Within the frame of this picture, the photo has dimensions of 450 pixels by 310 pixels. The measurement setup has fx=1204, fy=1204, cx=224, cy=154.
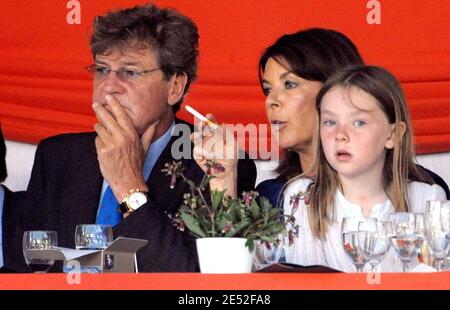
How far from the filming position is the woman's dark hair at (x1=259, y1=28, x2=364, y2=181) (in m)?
3.85

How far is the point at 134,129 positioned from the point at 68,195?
0.96ft

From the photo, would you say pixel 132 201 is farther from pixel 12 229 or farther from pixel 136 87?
pixel 12 229

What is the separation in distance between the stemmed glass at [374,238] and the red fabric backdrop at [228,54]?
1.56 metres

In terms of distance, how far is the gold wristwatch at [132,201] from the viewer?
11.6 feet

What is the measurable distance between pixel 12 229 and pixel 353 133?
52.5 inches

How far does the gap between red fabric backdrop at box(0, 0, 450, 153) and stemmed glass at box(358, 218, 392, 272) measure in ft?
5.12

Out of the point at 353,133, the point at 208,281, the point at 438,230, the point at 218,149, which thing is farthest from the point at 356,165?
the point at 208,281

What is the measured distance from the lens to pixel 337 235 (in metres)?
3.41

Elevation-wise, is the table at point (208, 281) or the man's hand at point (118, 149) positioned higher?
the man's hand at point (118, 149)

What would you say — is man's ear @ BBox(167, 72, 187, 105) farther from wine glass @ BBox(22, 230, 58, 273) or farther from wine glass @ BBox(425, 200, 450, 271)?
wine glass @ BBox(425, 200, 450, 271)

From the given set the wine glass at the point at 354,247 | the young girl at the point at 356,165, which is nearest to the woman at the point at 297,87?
the young girl at the point at 356,165

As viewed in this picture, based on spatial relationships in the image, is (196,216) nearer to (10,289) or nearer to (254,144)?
(10,289)

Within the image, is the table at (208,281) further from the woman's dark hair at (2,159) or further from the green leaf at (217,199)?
the woman's dark hair at (2,159)
